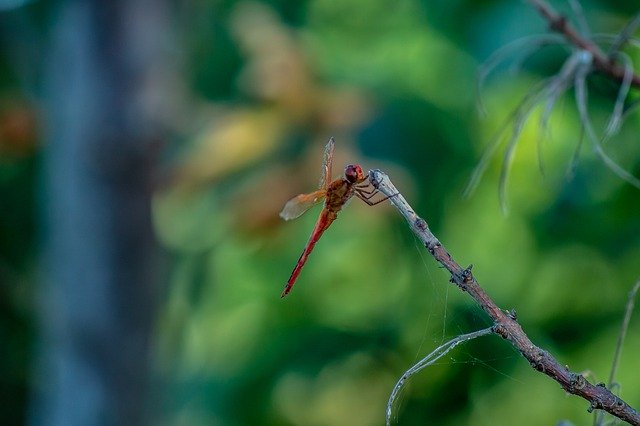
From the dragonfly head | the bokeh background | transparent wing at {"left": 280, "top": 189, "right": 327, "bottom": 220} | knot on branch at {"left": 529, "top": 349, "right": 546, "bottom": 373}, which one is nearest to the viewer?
knot on branch at {"left": 529, "top": 349, "right": 546, "bottom": 373}

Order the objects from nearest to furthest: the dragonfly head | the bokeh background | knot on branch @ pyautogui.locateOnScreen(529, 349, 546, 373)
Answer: knot on branch @ pyautogui.locateOnScreen(529, 349, 546, 373) < the dragonfly head < the bokeh background

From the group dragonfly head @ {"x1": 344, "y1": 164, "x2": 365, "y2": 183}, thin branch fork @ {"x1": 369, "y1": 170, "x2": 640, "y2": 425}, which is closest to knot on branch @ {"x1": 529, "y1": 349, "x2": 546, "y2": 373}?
thin branch fork @ {"x1": 369, "y1": 170, "x2": 640, "y2": 425}

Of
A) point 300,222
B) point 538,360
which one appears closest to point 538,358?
point 538,360

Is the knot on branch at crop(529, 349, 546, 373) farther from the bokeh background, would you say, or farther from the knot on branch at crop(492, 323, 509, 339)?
the bokeh background

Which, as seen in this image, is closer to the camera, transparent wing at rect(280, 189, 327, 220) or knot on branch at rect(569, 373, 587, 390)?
knot on branch at rect(569, 373, 587, 390)

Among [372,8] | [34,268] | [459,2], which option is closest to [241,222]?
[459,2]

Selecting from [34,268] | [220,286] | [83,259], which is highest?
[83,259]

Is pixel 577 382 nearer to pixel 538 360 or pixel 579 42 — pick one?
pixel 538 360

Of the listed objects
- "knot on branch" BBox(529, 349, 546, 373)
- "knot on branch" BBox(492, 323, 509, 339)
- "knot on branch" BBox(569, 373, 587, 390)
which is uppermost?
"knot on branch" BBox(492, 323, 509, 339)

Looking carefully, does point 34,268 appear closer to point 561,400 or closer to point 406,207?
point 561,400
